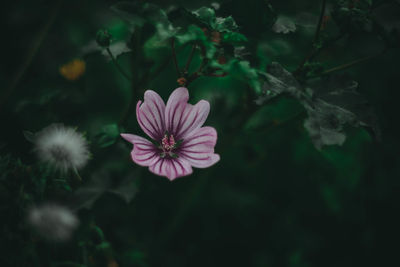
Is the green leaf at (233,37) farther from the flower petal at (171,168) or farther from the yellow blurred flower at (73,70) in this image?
the yellow blurred flower at (73,70)

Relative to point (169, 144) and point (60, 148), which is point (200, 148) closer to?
point (169, 144)

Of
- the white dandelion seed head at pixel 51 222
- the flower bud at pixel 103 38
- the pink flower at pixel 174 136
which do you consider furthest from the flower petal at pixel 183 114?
the white dandelion seed head at pixel 51 222

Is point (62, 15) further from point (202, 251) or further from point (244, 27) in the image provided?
point (202, 251)

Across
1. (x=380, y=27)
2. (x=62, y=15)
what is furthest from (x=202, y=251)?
(x=62, y=15)

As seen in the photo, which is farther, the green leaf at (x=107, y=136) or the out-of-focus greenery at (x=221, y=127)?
the green leaf at (x=107, y=136)

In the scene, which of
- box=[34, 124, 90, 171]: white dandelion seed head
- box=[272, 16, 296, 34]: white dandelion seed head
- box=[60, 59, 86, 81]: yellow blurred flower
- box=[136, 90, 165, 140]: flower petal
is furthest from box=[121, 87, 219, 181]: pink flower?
box=[60, 59, 86, 81]: yellow blurred flower

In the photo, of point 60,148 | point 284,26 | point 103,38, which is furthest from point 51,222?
point 284,26
